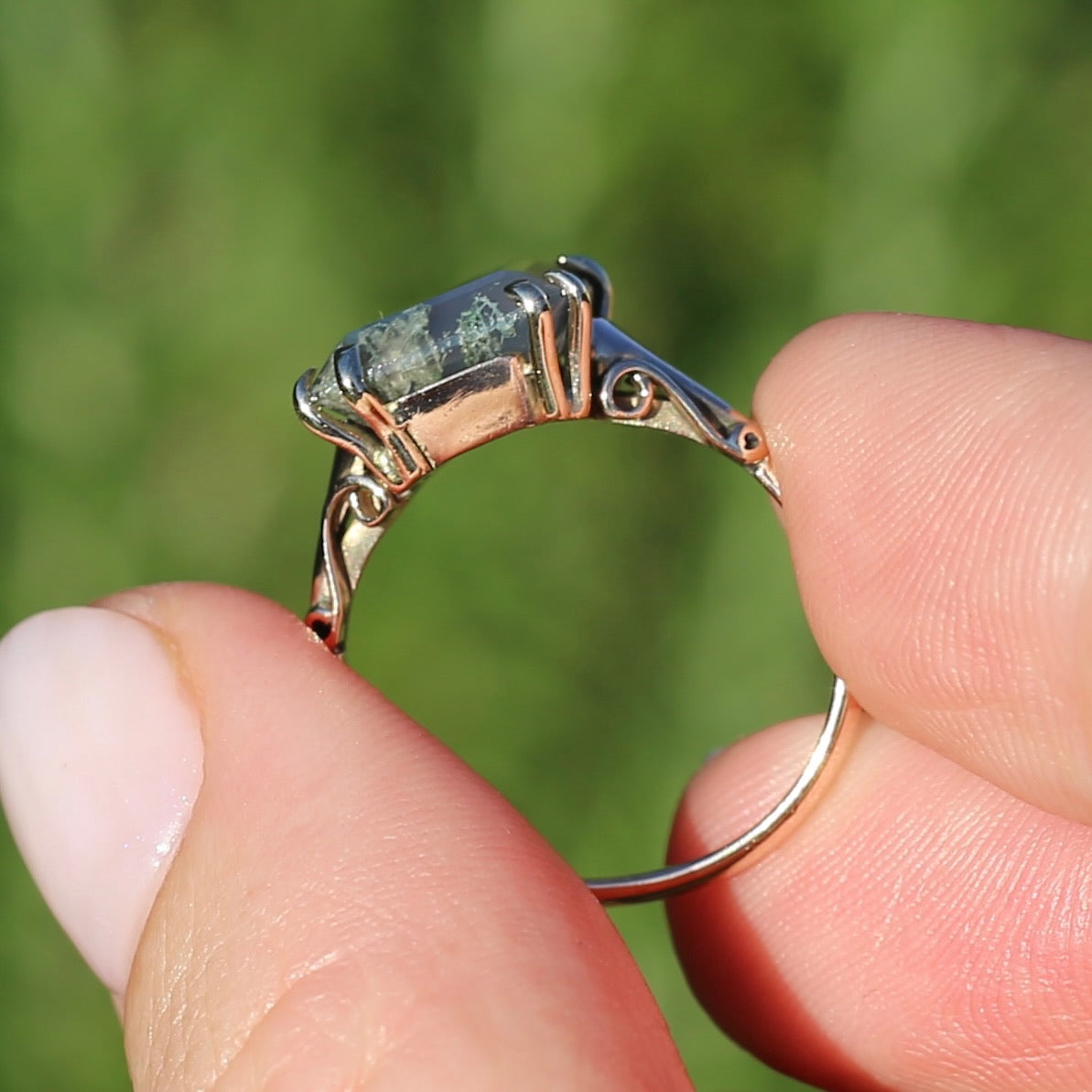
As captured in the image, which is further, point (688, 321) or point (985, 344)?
point (688, 321)

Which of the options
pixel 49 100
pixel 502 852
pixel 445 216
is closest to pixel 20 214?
pixel 49 100

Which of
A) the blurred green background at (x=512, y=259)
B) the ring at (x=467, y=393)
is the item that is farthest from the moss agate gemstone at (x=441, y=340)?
the blurred green background at (x=512, y=259)

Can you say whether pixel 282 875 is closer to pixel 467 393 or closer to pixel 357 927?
pixel 357 927

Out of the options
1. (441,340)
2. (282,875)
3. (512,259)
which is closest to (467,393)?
(441,340)

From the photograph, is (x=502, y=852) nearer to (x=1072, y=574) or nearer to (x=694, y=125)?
(x=1072, y=574)

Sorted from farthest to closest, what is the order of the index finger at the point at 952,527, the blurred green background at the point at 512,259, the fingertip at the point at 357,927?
the blurred green background at the point at 512,259, the index finger at the point at 952,527, the fingertip at the point at 357,927

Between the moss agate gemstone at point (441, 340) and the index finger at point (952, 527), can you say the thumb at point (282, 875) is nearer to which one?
the moss agate gemstone at point (441, 340)

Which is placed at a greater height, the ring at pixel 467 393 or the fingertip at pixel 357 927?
the ring at pixel 467 393
